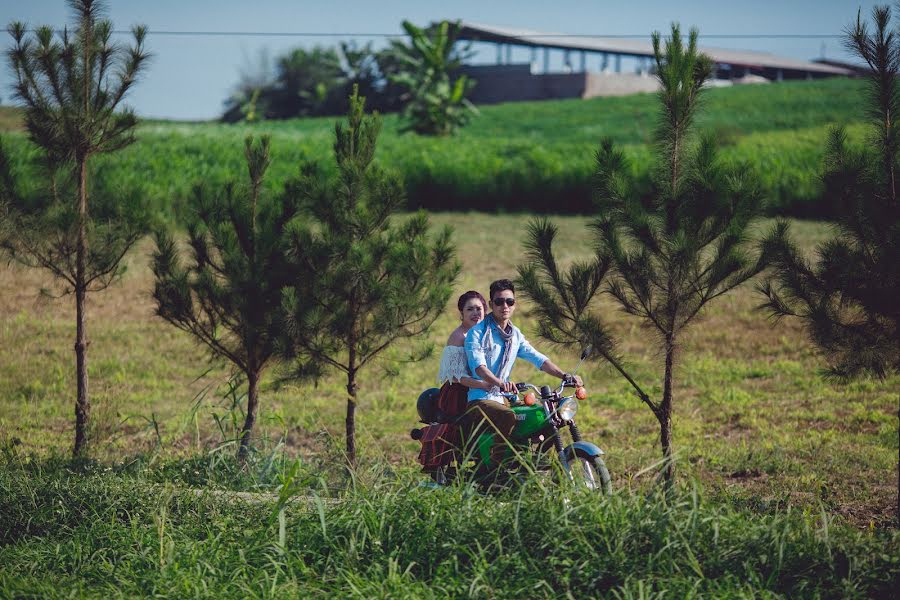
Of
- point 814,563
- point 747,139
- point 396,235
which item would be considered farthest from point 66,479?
point 747,139

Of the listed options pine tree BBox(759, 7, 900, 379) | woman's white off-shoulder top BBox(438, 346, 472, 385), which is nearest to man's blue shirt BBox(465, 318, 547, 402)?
woman's white off-shoulder top BBox(438, 346, 472, 385)

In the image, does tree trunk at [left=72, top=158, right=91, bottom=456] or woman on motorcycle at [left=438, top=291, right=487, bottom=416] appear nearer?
woman on motorcycle at [left=438, top=291, right=487, bottom=416]

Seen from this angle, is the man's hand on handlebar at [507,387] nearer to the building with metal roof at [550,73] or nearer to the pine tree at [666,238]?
the pine tree at [666,238]

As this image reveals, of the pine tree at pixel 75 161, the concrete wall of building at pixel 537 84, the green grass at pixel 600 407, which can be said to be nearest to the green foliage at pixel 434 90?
the concrete wall of building at pixel 537 84

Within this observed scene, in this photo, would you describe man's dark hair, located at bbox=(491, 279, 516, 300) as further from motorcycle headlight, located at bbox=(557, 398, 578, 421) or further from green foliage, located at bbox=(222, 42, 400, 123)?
green foliage, located at bbox=(222, 42, 400, 123)

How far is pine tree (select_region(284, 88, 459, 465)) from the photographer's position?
8.02 metres

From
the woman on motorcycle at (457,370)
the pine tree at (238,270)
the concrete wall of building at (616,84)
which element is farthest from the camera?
the concrete wall of building at (616,84)

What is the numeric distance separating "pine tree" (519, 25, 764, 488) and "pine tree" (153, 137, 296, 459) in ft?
7.22

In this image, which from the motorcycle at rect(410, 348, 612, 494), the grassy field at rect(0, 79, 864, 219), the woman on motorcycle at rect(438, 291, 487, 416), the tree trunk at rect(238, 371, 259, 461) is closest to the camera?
the motorcycle at rect(410, 348, 612, 494)

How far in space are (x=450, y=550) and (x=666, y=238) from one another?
10.2ft

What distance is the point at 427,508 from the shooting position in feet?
18.2

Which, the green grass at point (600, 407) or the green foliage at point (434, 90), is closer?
the green grass at point (600, 407)

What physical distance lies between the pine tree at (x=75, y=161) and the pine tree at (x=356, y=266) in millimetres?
1850

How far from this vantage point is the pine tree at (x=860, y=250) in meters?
6.79
